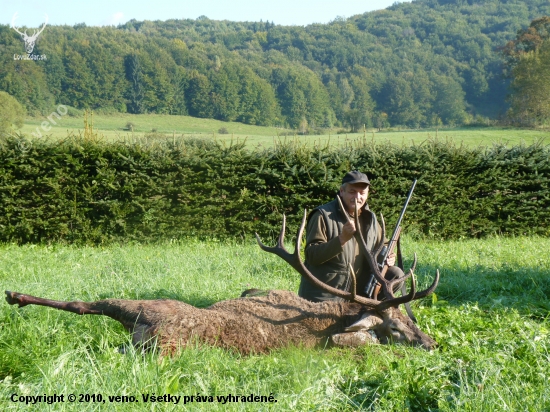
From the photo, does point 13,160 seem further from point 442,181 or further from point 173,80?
point 173,80

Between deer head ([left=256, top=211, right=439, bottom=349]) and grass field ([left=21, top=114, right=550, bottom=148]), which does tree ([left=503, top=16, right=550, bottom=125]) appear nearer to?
grass field ([left=21, top=114, right=550, bottom=148])

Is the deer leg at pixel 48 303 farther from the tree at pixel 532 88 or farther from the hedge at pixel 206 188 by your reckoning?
the tree at pixel 532 88

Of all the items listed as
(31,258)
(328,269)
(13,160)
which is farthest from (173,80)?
(328,269)

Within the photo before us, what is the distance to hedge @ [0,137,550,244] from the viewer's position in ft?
43.7

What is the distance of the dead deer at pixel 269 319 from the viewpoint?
458cm

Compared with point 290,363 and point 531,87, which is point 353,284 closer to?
point 290,363

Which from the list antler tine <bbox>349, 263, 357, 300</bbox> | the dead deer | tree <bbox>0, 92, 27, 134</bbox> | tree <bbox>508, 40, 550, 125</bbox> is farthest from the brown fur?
tree <bbox>508, 40, 550, 125</bbox>

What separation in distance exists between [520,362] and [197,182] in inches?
409

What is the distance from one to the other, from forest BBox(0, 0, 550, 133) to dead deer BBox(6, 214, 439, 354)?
37199 millimetres

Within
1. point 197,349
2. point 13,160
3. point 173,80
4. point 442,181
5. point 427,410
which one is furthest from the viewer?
point 173,80

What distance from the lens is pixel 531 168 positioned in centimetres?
1533

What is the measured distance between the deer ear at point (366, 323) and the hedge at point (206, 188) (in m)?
8.78

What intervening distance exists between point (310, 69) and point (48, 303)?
77898mm

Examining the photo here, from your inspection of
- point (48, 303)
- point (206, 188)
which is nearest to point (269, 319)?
point (48, 303)
